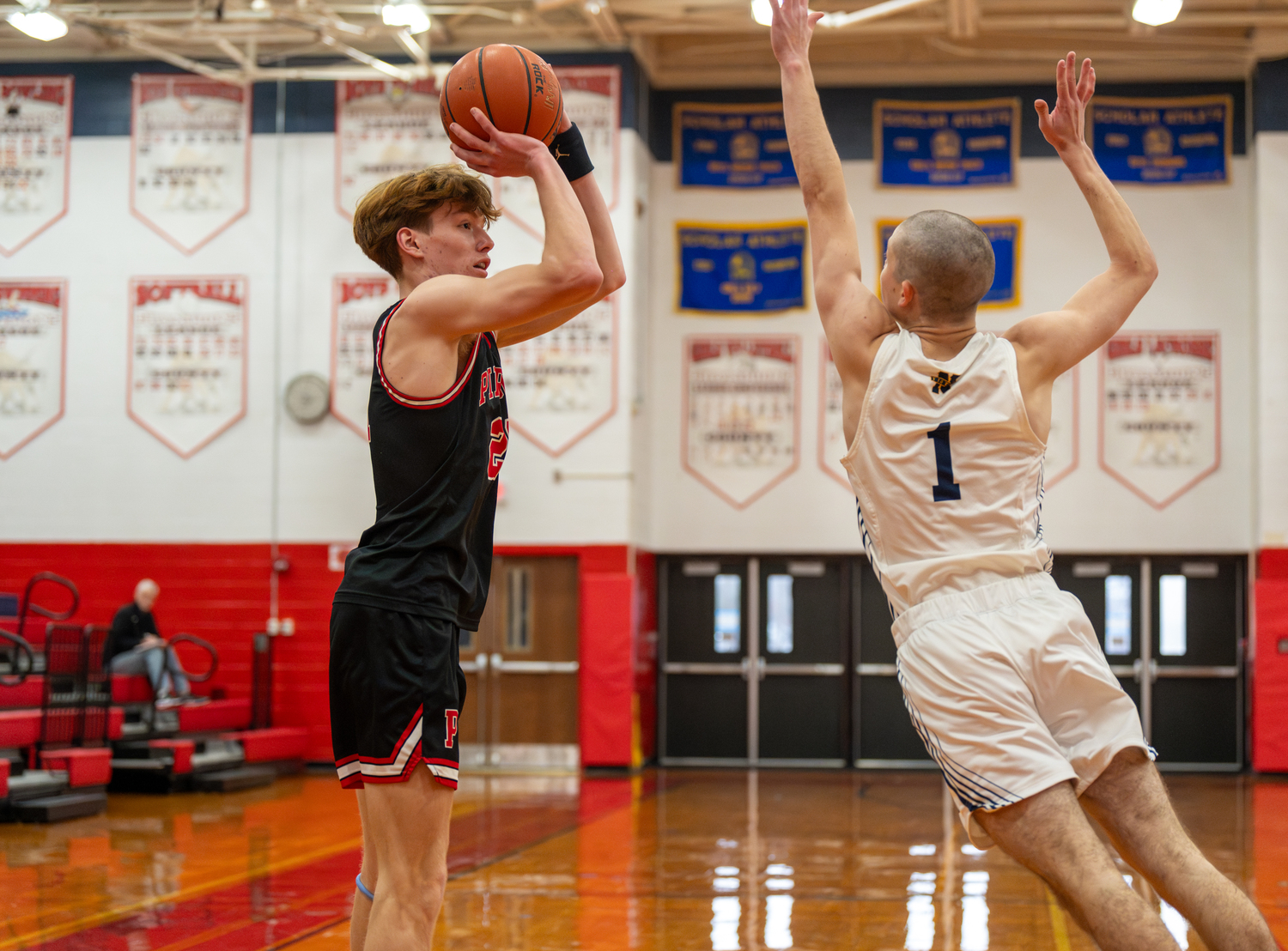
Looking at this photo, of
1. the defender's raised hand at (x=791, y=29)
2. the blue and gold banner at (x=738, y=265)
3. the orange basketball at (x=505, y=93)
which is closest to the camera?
the defender's raised hand at (x=791, y=29)

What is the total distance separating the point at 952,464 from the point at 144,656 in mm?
10221

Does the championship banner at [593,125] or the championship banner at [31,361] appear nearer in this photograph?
the championship banner at [593,125]

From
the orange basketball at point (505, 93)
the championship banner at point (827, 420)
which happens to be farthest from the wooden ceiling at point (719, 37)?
the orange basketball at point (505, 93)

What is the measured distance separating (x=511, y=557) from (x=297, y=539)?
2131mm

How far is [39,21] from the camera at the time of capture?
10.3 m

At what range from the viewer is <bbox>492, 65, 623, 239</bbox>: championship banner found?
42.3ft

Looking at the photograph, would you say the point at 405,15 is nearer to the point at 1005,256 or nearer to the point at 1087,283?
the point at 1005,256

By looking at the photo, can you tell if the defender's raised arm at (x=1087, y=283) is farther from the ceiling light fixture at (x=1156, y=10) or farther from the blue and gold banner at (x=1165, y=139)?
the blue and gold banner at (x=1165, y=139)

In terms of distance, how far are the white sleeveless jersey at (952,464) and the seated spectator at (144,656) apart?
9776 mm

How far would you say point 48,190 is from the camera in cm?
1331

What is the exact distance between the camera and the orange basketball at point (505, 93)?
295 centimetres

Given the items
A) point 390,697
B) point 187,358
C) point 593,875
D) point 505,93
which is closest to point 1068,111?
point 505,93

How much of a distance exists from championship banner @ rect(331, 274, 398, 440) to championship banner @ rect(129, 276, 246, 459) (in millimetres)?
942

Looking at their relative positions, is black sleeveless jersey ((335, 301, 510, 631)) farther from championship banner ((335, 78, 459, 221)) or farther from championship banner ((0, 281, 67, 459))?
championship banner ((0, 281, 67, 459))
